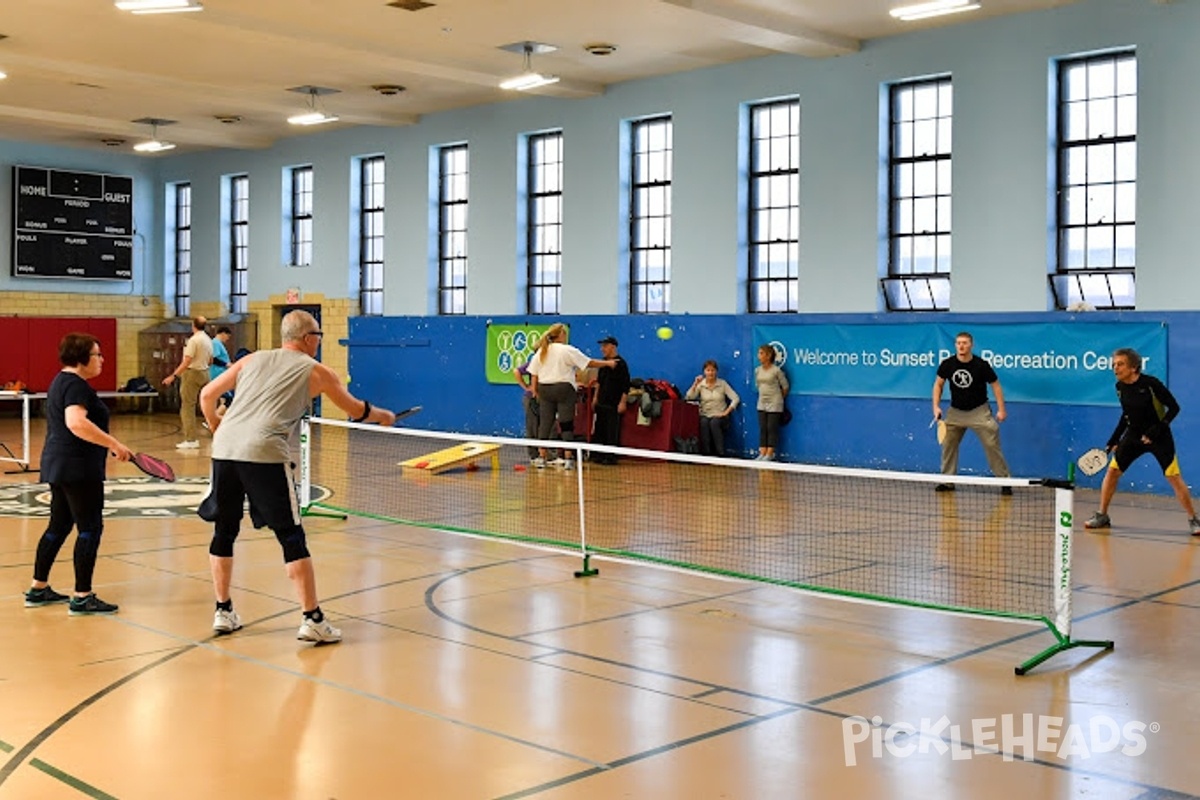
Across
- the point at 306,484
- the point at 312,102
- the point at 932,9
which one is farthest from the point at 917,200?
the point at 312,102

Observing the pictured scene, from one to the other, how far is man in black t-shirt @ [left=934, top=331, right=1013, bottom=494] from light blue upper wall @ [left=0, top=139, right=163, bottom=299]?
22042 mm

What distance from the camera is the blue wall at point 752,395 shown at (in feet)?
54.1

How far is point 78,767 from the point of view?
564 cm

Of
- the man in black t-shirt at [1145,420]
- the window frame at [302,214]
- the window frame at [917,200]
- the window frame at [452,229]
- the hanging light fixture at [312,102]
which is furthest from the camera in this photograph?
the window frame at [302,214]

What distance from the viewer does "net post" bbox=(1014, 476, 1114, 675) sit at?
7.47 metres

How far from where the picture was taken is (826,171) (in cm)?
1964

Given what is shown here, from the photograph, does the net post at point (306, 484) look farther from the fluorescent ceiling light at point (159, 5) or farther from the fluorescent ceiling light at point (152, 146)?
the fluorescent ceiling light at point (152, 146)

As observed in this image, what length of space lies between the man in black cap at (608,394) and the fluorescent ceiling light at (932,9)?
641 cm

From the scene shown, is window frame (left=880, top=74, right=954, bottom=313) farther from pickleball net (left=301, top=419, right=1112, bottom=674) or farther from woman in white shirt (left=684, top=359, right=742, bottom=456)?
pickleball net (left=301, top=419, right=1112, bottom=674)

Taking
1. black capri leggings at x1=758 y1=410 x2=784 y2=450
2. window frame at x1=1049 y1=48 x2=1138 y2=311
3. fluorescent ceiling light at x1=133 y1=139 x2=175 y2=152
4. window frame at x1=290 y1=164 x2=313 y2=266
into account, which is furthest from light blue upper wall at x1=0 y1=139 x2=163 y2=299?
window frame at x1=1049 y1=48 x2=1138 y2=311

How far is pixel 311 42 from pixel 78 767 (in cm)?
1482

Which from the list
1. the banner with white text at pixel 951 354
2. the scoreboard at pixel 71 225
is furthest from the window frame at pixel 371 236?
the banner with white text at pixel 951 354

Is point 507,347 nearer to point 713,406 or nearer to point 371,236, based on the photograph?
point 371,236

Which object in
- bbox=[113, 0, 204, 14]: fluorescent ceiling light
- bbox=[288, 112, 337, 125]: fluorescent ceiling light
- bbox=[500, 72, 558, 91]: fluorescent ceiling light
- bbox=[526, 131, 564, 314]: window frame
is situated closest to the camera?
bbox=[113, 0, 204, 14]: fluorescent ceiling light
